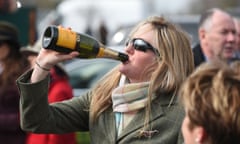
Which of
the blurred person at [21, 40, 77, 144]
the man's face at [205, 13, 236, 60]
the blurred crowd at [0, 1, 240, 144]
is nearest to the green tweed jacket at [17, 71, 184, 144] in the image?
the blurred crowd at [0, 1, 240, 144]

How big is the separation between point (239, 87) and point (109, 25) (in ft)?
73.3

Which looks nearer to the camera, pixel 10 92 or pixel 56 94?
pixel 56 94

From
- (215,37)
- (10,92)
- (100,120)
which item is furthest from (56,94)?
(100,120)

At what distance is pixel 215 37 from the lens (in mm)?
6516

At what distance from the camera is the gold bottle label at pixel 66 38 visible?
3.74 m

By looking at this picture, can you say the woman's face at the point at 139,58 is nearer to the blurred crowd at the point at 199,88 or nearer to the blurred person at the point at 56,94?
the blurred crowd at the point at 199,88

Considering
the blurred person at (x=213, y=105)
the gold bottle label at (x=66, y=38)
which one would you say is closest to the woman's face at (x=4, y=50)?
the gold bottle label at (x=66, y=38)

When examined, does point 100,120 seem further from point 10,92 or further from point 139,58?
point 10,92

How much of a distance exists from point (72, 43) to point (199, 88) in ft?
3.29

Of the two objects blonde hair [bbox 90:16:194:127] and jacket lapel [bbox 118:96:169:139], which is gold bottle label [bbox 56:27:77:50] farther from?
jacket lapel [bbox 118:96:169:139]

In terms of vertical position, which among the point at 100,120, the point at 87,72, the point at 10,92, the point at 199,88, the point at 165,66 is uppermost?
the point at 199,88

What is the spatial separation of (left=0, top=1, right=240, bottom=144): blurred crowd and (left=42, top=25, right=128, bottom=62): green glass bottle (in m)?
0.51

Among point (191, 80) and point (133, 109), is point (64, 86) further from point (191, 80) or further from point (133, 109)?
point (191, 80)

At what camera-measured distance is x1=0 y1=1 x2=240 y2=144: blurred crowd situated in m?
2.89
